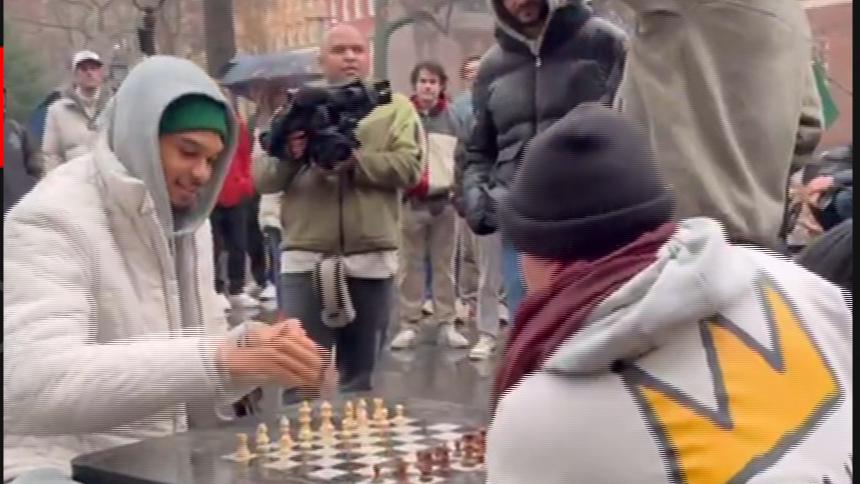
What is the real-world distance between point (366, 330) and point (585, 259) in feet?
9.32

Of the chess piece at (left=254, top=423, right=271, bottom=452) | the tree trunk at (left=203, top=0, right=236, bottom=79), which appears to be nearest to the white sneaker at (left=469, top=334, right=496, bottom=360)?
the chess piece at (left=254, top=423, right=271, bottom=452)

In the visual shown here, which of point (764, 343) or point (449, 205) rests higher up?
point (764, 343)

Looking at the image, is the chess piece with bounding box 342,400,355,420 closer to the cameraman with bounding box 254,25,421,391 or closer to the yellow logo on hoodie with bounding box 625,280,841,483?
the yellow logo on hoodie with bounding box 625,280,841,483

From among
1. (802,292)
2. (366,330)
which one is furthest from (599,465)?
(366,330)

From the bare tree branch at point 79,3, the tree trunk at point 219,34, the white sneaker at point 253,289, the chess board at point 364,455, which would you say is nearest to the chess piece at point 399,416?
the chess board at point 364,455

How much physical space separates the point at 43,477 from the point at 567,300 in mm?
1114

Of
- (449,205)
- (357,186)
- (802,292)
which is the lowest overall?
(449,205)

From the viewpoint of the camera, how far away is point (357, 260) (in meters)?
4.38

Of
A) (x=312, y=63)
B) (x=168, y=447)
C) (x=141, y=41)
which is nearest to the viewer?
(x=168, y=447)

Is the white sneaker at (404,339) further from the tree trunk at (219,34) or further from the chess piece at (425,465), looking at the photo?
the tree trunk at (219,34)

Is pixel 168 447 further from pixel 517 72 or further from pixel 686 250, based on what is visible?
pixel 517 72

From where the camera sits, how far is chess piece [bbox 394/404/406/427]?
8.44ft

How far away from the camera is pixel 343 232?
4.37 m

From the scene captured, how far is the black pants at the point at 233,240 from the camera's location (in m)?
8.15
